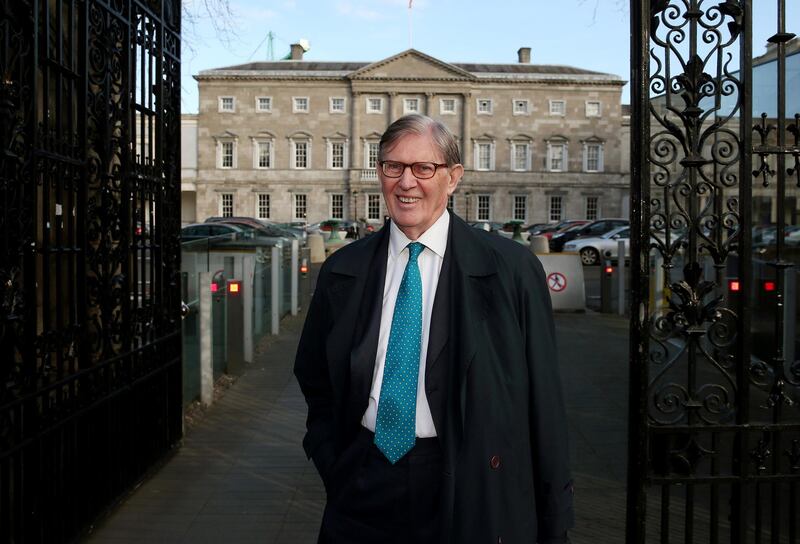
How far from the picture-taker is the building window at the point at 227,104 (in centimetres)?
6756

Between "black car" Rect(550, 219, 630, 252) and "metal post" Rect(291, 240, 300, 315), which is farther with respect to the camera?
"black car" Rect(550, 219, 630, 252)

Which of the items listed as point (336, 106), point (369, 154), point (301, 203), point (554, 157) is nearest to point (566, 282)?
point (301, 203)

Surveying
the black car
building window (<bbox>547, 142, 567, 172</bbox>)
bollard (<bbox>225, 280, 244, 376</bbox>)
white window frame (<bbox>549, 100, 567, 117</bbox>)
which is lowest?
bollard (<bbox>225, 280, 244, 376</bbox>)

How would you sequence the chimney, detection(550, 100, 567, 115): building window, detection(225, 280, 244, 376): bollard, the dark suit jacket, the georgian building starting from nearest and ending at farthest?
the dark suit jacket
detection(225, 280, 244, 376): bollard
the georgian building
detection(550, 100, 567, 115): building window
the chimney

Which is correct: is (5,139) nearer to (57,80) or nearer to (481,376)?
(57,80)

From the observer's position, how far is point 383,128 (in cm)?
6794

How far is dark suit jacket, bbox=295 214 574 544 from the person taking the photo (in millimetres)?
2510

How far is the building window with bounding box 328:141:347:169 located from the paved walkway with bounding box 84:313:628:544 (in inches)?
2346

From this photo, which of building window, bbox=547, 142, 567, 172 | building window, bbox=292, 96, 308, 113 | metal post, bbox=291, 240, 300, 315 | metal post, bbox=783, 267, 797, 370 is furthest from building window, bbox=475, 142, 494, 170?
metal post, bbox=783, 267, 797, 370

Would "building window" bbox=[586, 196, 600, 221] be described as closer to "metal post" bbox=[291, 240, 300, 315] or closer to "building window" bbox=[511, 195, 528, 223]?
"building window" bbox=[511, 195, 528, 223]

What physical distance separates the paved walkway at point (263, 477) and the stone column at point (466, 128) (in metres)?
59.9

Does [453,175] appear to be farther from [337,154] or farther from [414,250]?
[337,154]

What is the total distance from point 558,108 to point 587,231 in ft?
131

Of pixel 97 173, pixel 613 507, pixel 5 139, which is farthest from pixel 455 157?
pixel 613 507
